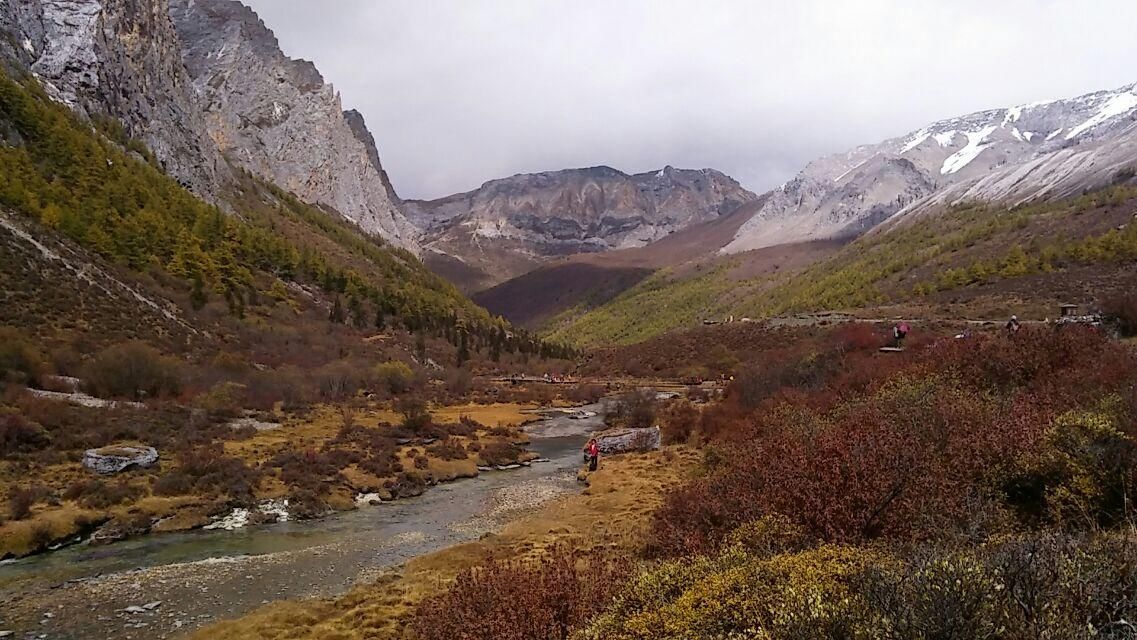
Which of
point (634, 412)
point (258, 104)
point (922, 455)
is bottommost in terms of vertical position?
point (634, 412)

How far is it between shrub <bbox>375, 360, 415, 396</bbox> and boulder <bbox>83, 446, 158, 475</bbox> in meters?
31.9

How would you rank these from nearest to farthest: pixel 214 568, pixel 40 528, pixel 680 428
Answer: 1. pixel 214 568
2. pixel 40 528
3. pixel 680 428

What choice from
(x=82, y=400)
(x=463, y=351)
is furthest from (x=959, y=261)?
(x=82, y=400)

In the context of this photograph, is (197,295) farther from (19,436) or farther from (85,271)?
(19,436)

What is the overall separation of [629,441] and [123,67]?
359 feet

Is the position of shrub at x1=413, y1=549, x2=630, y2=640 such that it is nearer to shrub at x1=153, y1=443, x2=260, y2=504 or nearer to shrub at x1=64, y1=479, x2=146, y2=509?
shrub at x1=153, y1=443, x2=260, y2=504

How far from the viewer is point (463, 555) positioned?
14.9 m

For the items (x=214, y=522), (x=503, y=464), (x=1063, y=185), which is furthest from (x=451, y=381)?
(x=1063, y=185)

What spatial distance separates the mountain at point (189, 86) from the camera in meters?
87.9

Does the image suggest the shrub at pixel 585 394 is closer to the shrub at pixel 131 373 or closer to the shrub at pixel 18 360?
the shrub at pixel 131 373

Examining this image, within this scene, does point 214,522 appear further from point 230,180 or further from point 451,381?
point 230,180

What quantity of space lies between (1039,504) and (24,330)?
45392mm

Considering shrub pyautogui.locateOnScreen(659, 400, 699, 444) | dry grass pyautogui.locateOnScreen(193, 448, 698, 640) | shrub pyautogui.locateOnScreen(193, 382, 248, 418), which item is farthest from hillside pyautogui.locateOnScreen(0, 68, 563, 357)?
shrub pyautogui.locateOnScreen(659, 400, 699, 444)

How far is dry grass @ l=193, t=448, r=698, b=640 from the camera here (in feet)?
36.1
